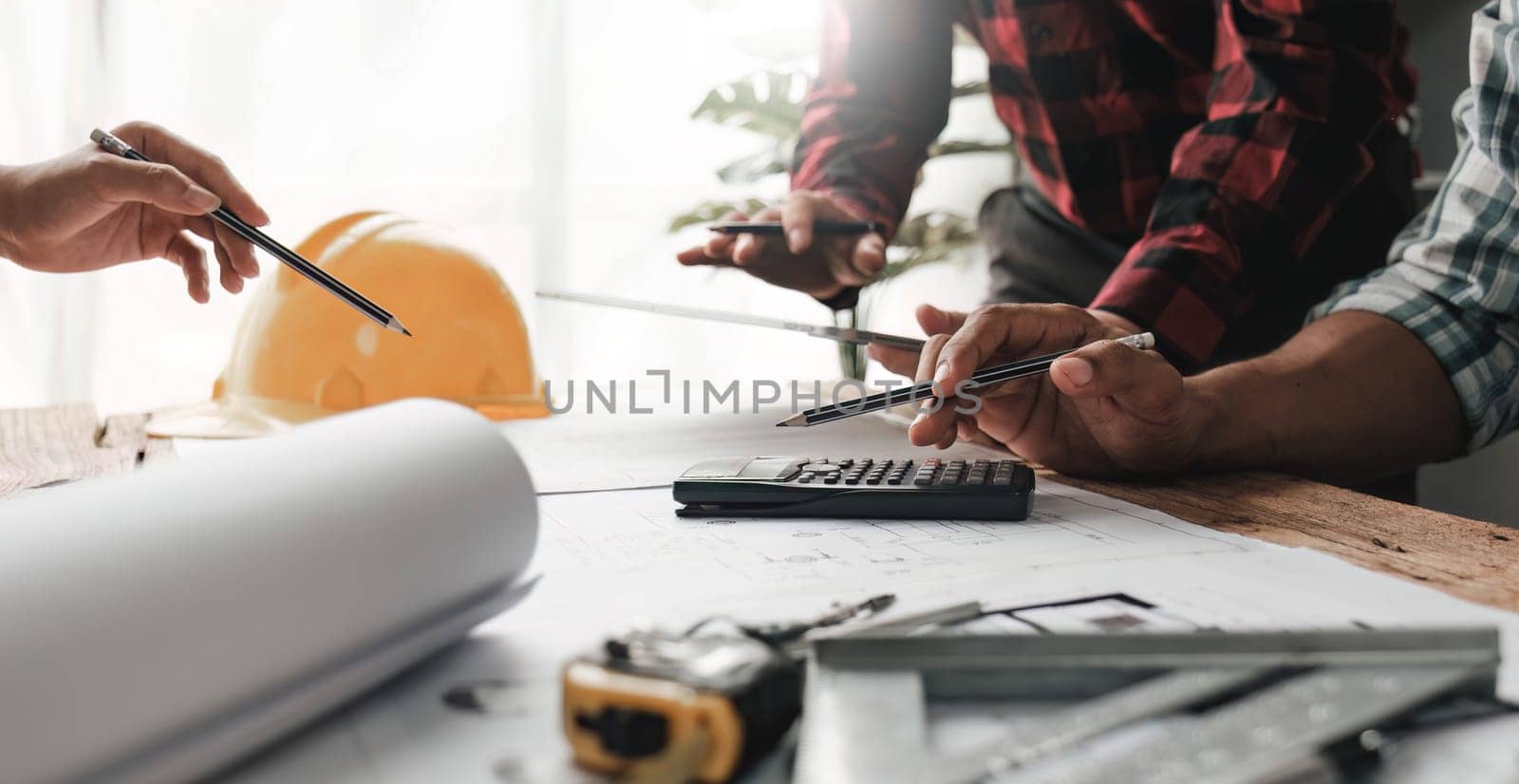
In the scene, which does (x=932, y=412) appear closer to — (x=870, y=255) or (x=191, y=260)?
(x=870, y=255)

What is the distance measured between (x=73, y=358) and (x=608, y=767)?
2.55 m

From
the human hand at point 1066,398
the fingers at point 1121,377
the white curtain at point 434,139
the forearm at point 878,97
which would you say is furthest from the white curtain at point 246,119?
the fingers at point 1121,377

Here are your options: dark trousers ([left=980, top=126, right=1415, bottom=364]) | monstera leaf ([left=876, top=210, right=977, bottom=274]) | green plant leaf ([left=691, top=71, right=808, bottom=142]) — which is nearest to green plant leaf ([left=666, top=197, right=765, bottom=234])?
green plant leaf ([left=691, top=71, right=808, bottom=142])

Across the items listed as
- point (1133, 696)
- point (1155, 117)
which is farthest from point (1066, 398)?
point (1155, 117)

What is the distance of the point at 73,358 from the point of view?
238 cm

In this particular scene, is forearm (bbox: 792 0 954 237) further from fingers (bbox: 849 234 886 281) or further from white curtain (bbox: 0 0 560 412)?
white curtain (bbox: 0 0 560 412)

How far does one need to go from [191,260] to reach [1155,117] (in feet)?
3.28

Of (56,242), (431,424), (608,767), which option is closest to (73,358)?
(56,242)

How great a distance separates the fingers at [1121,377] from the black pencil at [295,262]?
0.41m

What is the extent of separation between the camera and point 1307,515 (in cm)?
63

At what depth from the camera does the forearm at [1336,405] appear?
765 millimetres

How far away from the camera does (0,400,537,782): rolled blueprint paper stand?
28 cm

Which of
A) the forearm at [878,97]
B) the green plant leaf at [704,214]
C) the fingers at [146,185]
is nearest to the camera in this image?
the fingers at [146,185]

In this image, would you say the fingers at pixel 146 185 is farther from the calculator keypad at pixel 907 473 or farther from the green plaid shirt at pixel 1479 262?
the green plaid shirt at pixel 1479 262
